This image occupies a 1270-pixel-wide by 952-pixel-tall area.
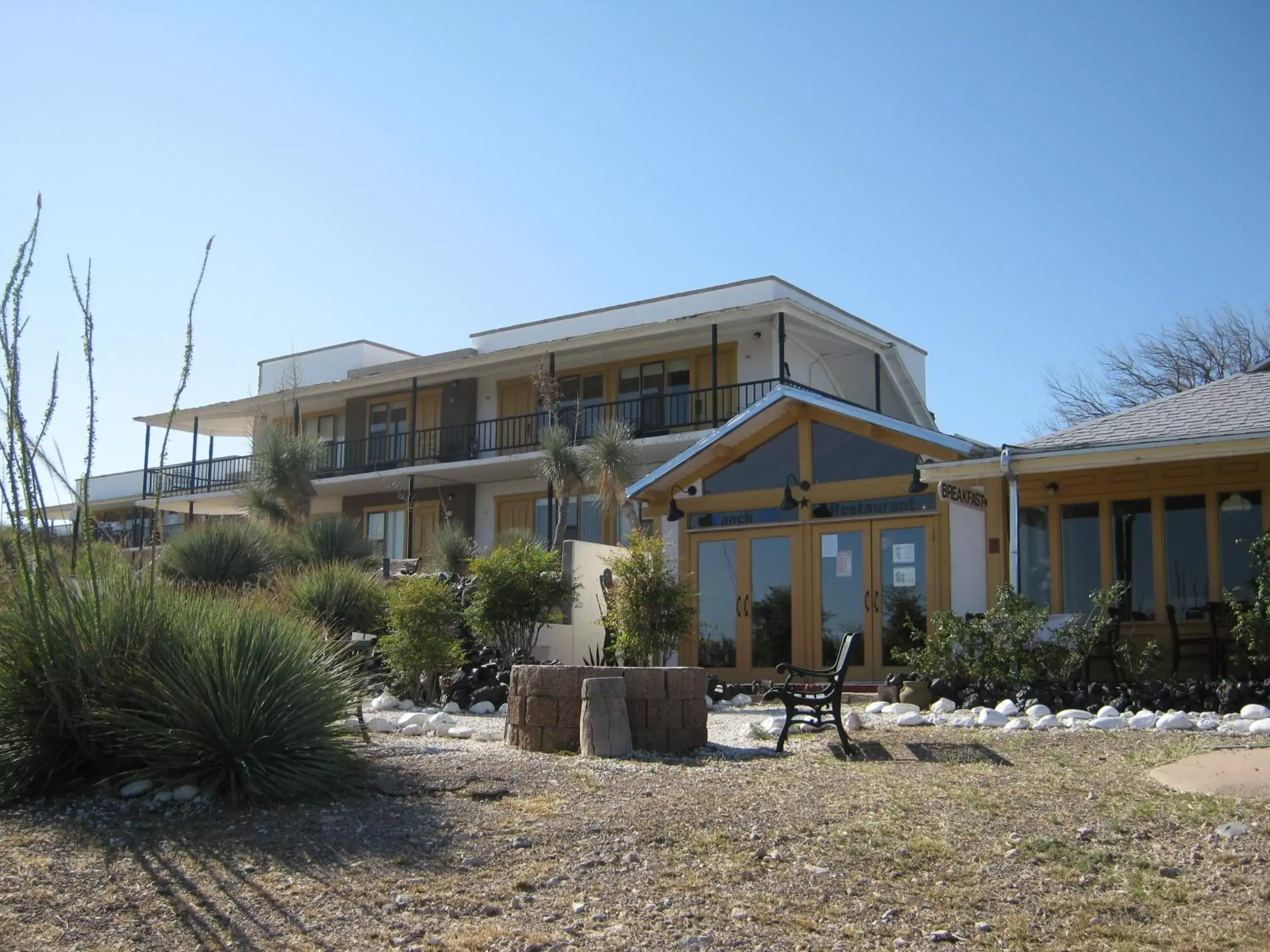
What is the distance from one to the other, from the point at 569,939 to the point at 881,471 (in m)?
10.4

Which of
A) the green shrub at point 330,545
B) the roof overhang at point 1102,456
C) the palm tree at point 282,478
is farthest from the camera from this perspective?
the palm tree at point 282,478

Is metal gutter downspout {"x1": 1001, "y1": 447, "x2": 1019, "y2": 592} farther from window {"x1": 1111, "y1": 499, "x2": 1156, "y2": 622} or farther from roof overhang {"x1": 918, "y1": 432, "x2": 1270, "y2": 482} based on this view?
window {"x1": 1111, "y1": 499, "x2": 1156, "y2": 622}

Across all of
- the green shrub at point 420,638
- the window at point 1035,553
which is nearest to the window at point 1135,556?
the window at point 1035,553

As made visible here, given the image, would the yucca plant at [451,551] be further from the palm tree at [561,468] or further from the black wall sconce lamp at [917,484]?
the black wall sconce lamp at [917,484]

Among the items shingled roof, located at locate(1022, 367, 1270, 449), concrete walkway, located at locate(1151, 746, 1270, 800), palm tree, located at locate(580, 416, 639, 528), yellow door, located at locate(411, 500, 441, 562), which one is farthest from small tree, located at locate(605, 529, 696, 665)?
yellow door, located at locate(411, 500, 441, 562)

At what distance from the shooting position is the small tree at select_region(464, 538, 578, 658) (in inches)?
546

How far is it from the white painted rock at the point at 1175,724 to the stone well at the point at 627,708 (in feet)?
11.1

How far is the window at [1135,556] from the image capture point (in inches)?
500

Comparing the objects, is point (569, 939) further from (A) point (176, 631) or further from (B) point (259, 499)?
(B) point (259, 499)

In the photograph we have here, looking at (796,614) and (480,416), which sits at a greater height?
(480,416)

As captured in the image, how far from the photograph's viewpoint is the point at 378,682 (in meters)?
13.9

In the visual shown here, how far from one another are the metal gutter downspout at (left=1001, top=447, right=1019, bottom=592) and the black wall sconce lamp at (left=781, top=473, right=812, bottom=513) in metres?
2.96

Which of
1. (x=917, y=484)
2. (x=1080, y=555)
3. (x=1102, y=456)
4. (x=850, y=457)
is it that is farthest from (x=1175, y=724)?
(x=850, y=457)

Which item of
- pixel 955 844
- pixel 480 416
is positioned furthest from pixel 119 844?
pixel 480 416
